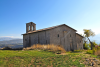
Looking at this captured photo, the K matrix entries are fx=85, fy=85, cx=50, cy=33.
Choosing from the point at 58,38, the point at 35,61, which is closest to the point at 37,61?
the point at 35,61

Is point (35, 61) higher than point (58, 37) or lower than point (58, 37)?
lower

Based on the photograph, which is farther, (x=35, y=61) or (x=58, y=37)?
(x=58, y=37)

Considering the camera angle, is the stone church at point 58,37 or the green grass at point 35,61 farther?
the stone church at point 58,37

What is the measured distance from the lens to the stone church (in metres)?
20.8

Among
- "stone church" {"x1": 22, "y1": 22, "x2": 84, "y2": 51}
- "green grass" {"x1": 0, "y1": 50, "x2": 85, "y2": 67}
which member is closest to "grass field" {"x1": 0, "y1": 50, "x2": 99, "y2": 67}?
"green grass" {"x1": 0, "y1": 50, "x2": 85, "y2": 67}

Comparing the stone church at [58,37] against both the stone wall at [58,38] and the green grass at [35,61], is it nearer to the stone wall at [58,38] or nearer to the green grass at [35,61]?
the stone wall at [58,38]

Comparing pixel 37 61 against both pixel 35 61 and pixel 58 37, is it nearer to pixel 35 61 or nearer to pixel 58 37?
pixel 35 61

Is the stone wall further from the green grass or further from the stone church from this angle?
the green grass

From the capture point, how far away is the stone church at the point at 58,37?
68.1 ft

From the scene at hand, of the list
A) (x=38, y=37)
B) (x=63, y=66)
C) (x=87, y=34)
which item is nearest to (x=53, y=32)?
(x=38, y=37)

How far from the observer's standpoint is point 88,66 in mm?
Result: 7680

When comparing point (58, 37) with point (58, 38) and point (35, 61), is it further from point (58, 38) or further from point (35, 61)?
point (35, 61)

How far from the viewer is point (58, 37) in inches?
864

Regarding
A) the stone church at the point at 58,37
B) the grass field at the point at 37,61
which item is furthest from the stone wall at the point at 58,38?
the grass field at the point at 37,61
